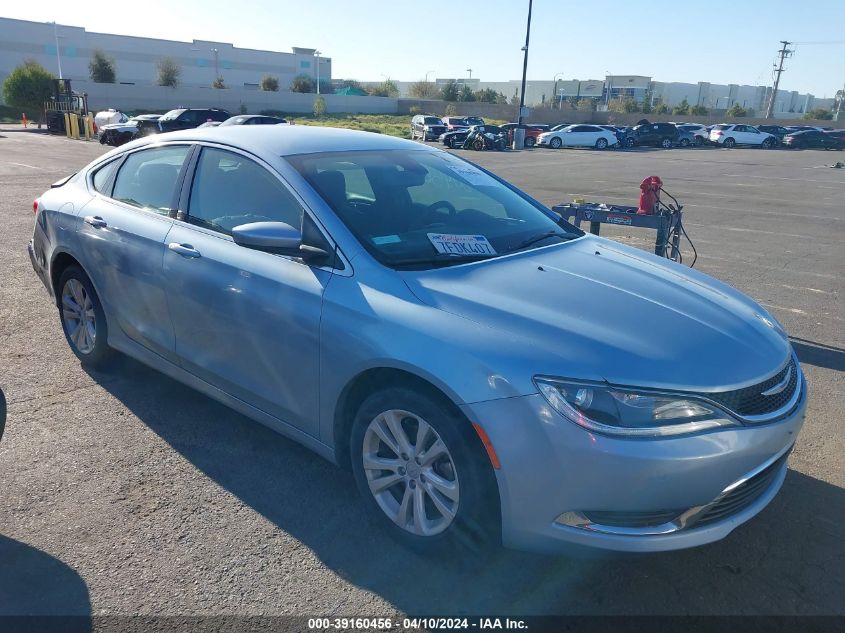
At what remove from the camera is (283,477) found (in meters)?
3.52

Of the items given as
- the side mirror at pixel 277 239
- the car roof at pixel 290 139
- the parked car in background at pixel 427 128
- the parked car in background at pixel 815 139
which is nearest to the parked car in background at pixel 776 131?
the parked car in background at pixel 815 139

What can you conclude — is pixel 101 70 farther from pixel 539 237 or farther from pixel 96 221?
pixel 539 237

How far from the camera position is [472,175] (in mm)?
4305

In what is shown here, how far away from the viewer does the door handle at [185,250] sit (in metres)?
3.63

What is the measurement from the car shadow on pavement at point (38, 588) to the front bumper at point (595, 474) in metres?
1.67

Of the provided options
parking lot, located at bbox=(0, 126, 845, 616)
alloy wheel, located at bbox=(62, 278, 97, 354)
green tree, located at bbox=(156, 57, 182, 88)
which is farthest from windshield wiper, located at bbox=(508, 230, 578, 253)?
green tree, located at bbox=(156, 57, 182, 88)

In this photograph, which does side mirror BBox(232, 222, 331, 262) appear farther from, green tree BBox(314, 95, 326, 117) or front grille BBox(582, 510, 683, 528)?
green tree BBox(314, 95, 326, 117)

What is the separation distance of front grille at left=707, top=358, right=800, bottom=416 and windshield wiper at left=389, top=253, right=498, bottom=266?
1287 mm

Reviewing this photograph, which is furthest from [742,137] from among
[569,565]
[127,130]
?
[569,565]

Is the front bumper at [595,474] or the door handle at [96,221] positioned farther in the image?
the door handle at [96,221]

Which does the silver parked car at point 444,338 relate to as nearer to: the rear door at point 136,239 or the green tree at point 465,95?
the rear door at point 136,239

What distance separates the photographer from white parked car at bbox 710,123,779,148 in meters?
50.5

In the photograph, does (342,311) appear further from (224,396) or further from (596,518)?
(596,518)

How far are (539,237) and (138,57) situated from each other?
311 ft
